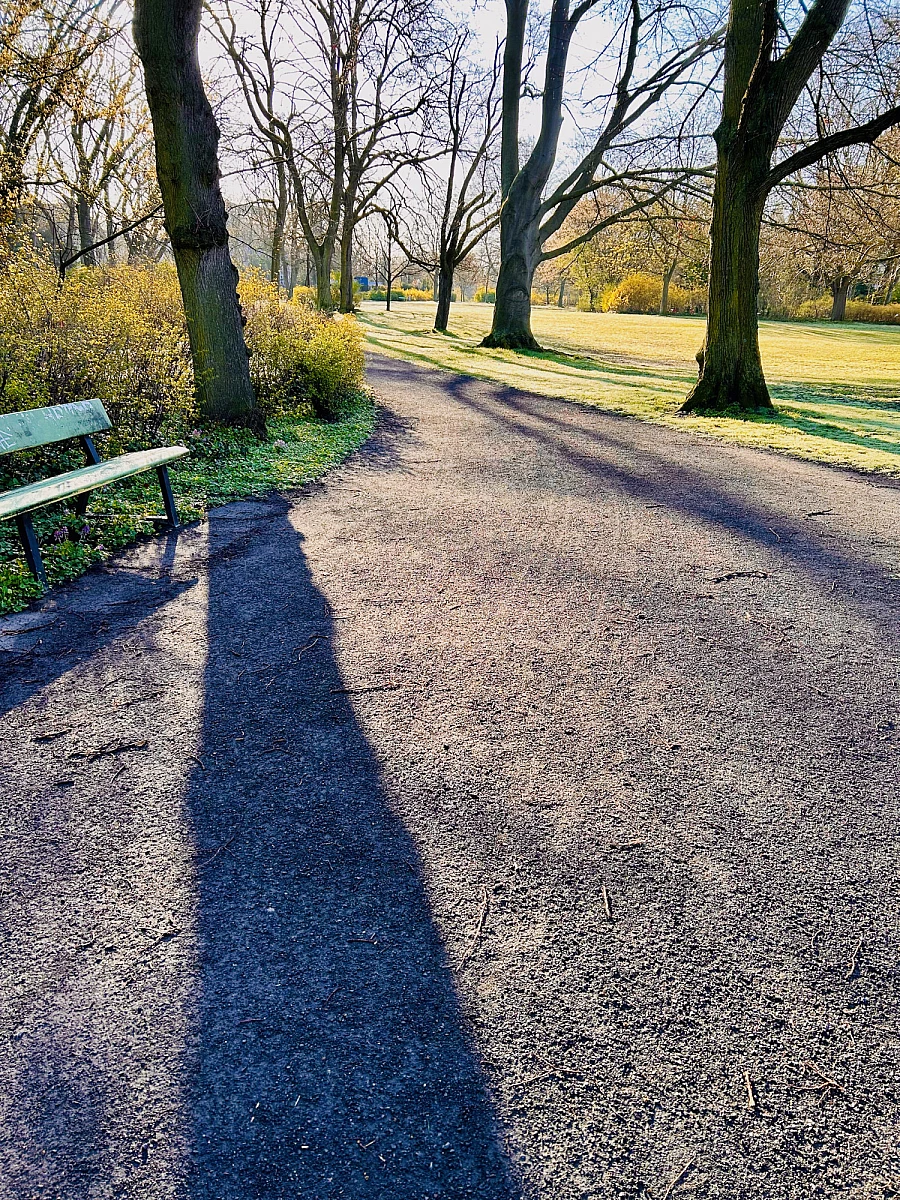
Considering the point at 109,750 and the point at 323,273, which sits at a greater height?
the point at 323,273

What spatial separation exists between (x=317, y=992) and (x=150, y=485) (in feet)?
18.2

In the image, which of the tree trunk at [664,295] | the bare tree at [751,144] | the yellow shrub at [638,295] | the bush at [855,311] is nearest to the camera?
the bare tree at [751,144]

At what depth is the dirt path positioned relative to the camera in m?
1.61

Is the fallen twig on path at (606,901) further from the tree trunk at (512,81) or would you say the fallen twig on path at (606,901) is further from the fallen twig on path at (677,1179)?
the tree trunk at (512,81)

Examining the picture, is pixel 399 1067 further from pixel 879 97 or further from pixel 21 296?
pixel 879 97

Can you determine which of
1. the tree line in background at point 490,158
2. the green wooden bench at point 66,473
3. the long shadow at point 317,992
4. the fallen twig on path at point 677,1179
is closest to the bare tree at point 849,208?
the tree line in background at point 490,158

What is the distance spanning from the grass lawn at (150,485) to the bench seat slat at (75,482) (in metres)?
0.40

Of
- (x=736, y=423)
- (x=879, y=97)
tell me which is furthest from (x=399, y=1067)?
(x=879, y=97)

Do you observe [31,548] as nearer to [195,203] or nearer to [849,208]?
[195,203]

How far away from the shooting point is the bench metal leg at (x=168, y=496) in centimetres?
554

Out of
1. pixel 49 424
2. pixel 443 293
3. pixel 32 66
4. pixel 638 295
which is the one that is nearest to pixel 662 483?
pixel 49 424

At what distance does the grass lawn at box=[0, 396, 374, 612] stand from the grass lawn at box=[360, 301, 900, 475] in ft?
17.6

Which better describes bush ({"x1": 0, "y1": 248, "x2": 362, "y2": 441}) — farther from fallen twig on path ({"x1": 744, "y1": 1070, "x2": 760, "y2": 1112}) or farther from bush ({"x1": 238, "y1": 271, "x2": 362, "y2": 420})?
fallen twig on path ({"x1": 744, "y1": 1070, "x2": 760, "y2": 1112})

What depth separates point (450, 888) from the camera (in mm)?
2309
